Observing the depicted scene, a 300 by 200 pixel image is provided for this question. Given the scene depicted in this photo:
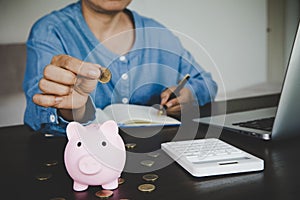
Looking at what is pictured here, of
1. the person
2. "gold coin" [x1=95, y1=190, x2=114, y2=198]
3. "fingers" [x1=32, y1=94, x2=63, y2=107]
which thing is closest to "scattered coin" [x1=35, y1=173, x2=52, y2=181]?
"gold coin" [x1=95, y1=190, x2=114, y2=198]

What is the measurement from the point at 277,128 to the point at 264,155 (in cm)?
8

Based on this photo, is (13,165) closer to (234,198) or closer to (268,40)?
(234,198)

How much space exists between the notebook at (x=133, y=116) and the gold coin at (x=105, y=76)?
0.08 meters

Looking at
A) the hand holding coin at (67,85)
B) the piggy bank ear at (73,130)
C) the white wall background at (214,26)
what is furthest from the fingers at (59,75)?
the piggy bank ear at (73,130)

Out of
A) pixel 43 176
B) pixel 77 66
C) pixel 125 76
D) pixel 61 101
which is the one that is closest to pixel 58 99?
pixel 61 101

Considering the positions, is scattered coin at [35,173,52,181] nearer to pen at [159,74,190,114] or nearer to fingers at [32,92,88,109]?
fingers at [32,92,88,109]

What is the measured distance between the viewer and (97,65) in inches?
38.2

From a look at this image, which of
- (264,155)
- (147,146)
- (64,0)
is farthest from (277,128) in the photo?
(64,0)

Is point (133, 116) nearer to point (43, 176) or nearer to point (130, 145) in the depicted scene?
point (130, 145)

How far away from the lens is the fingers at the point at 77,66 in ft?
3.03

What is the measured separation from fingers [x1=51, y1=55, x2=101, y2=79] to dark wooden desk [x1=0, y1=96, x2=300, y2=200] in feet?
0.80

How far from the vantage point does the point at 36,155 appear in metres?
0.69

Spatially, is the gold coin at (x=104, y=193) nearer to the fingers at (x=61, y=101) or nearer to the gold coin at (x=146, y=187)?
the gold coin at (x=146, y=187)

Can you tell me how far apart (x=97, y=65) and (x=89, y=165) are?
0.54m
